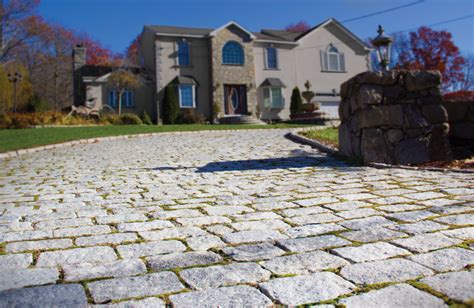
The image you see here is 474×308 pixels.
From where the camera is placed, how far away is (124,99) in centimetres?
2442

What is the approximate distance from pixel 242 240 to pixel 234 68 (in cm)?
2386

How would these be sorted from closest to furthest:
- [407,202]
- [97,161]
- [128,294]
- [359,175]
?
→ 1. [128,294]
2. [407,202]
3. [359,175]
4. [97,161]

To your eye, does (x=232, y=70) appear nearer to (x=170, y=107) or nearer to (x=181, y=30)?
(x=181, y=30)

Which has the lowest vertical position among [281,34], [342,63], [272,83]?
[272,83]

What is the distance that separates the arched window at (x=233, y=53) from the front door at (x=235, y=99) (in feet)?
5.21

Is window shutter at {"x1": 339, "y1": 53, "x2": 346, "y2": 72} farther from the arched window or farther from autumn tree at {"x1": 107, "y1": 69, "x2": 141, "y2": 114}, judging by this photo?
autumn tree at {"x1": 107, "y1": 69, "x2": 141, "y2": 114}

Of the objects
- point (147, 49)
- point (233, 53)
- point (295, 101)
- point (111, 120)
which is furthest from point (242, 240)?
point (147, 49)

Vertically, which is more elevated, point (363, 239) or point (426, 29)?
point (426, 29)

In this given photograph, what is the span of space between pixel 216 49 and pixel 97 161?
18666mm

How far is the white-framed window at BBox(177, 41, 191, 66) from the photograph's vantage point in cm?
2494

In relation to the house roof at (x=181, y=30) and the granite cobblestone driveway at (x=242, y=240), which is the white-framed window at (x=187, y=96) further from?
the granite cobblestone driveway at (x=242, y=240)

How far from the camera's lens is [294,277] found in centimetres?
196

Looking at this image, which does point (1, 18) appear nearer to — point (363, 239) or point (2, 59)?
point (2, 59)

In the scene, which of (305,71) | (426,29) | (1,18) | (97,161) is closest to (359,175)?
(97,161)
